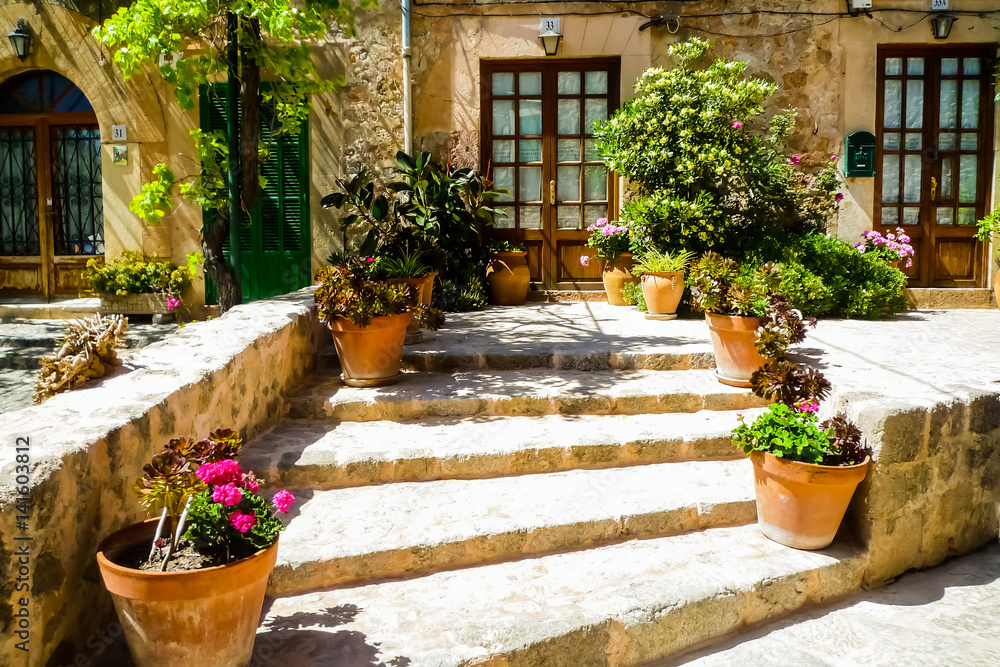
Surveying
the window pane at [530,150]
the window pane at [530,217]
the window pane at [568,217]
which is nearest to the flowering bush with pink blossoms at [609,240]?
Result: the window pane at [568,217]

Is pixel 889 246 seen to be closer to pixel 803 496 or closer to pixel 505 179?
pixel 505 179

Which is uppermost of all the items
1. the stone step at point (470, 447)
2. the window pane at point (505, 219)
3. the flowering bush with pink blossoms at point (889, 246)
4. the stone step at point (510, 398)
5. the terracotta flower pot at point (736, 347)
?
the window pane at point (505, 219)

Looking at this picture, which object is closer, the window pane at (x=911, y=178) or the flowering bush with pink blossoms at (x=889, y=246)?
the flowering bush with pink blossoms at (x=889, y=246)

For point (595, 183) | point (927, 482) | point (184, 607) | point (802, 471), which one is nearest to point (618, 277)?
point (595, 183)

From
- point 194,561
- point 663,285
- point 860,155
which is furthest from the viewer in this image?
point 860,155

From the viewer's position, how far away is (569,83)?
796 centimetres

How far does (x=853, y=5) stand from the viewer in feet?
25.1

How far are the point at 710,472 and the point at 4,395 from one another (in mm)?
5153

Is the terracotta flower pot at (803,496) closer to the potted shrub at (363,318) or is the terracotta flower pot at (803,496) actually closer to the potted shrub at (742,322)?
the potted shrub at (742,322)

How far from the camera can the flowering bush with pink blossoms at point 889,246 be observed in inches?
295

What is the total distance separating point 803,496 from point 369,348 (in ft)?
7.79

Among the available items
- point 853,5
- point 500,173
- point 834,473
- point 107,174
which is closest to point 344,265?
point 834,473

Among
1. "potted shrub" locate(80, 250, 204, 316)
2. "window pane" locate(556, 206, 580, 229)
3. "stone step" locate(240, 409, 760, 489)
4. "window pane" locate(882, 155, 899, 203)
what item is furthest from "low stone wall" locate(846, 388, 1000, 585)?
"potted shrub" locate(80, 250, 204, 316)

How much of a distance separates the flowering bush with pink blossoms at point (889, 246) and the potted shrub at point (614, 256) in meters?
2.22
